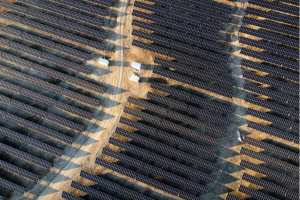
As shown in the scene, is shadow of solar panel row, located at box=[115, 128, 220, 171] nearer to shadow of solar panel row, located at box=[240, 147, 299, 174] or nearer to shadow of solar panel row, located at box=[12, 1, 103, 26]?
shadow of solar panel row, located at box=[240, 147, 299, 174]

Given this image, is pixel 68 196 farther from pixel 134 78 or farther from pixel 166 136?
pixel 134 78

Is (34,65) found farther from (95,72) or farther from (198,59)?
(198,59)

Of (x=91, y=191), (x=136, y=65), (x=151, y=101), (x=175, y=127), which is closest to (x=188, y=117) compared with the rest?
(x=175, y=127)

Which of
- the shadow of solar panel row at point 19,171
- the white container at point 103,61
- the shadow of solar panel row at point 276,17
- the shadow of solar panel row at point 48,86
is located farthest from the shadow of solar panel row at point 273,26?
the shadow of solar panel row at point 19,171

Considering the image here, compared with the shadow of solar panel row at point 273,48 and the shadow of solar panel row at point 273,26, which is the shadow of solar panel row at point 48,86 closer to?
the shadow of solar panel row at point 273,48

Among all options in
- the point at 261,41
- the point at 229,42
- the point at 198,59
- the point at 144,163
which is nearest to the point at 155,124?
the point at 144,163

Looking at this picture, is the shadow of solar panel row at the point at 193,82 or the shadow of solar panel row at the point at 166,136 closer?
the shadow of solar panel row at the point at 166,136
